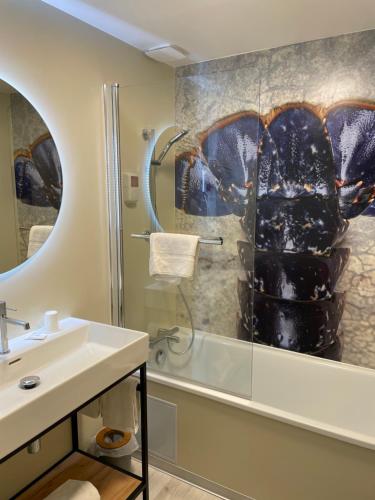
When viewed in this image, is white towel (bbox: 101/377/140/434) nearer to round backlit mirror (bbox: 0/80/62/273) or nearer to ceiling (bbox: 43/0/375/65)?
round backlit mirror (bbox: 0/80/62/273)

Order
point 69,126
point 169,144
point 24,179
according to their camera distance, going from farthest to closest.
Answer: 1. point 169,144
2. point 69,126
3. point 24,179

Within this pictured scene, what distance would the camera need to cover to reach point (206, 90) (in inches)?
84.7

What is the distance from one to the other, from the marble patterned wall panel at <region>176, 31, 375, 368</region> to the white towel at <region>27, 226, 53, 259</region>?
78 cm

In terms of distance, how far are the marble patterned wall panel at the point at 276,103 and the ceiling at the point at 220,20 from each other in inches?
A: 4.4

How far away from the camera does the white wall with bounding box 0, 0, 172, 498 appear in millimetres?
1655

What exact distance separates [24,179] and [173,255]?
902 millimetres

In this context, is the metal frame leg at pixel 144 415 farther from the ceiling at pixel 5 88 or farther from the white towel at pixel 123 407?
the ceiling at pixel 5 88

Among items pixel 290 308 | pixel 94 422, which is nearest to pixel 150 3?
pixel 290 308

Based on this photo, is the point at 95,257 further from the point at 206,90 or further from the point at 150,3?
the point at 150,3

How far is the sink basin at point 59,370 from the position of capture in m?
1.17

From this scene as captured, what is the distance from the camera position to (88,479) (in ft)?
5.93

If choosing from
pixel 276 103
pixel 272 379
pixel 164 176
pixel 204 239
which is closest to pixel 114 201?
pixel 164 176

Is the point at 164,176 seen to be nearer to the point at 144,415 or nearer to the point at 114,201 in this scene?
the point at 114,201

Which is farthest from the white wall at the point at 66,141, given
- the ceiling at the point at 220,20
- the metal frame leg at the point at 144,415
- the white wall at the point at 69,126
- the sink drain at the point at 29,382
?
the metal frame leg at the point at 144,415
